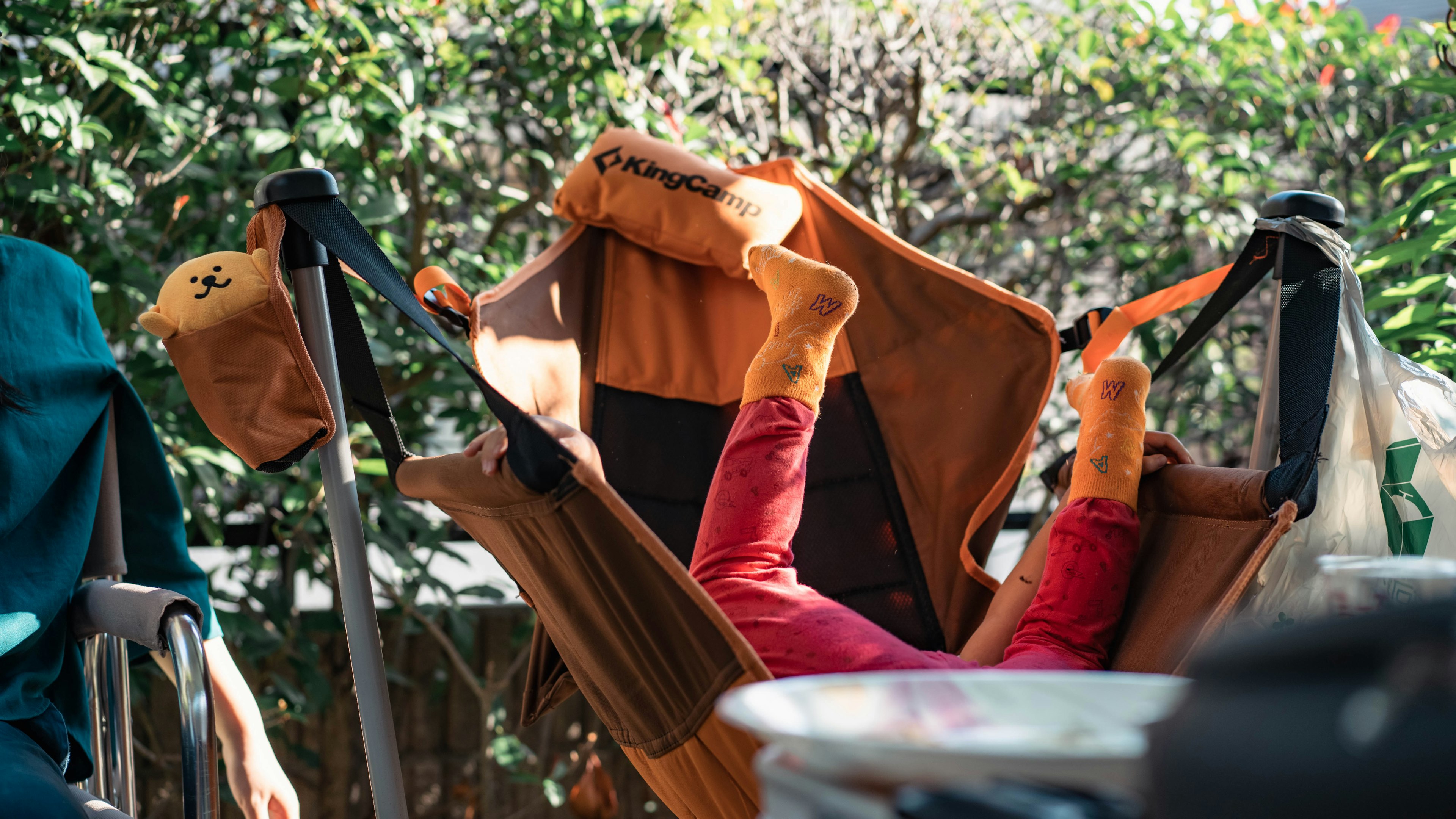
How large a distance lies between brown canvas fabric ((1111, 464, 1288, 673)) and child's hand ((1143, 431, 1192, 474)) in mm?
14

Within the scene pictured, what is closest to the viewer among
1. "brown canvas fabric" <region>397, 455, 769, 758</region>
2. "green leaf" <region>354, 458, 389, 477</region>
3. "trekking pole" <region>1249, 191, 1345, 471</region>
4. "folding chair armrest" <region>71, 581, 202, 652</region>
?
"brown canvas fabric" <region>397, 455, 769, 758</region>

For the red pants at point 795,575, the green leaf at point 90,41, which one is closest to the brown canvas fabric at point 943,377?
the red pants at point 795,575

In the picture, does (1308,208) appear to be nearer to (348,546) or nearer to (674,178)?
(674,178)

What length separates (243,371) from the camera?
1040 millimetres

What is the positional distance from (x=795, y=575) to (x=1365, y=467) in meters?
0.63

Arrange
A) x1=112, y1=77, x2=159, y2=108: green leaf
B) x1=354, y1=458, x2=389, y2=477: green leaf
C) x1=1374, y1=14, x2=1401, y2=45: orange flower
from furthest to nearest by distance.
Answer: x1=1374, y1=14, x2=1401, y2=45: orange flower < x1=354, y1=458, x2=389, y2=477: green leaf < x1=112, y1=77, x2=159, y2=108: green leaf

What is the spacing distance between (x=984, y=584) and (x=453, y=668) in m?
1.29

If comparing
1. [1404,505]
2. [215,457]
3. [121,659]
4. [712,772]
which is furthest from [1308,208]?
[215,457]

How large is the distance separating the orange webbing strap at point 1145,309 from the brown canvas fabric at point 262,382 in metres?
0.96

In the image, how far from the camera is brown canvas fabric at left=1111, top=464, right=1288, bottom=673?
1.03 meters

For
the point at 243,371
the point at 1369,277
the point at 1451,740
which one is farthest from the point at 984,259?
the point at 1451,740

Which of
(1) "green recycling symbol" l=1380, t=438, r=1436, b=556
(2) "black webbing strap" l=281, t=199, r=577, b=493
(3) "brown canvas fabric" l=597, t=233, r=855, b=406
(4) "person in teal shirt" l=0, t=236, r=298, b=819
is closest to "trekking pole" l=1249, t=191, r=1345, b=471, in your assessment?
(1) "green recycling symbol" l=1380, t=438, r=1436, b=556

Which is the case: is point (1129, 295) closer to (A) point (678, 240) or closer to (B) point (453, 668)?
(A) point (678, 240)

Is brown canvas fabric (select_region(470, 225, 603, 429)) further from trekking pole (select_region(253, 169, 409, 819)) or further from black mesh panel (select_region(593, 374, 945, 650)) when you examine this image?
trekking pole (select_region(253, 169, 409, 819))
